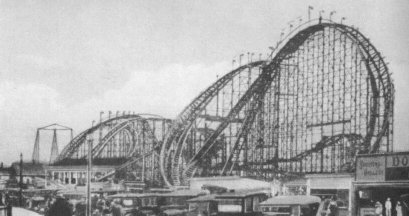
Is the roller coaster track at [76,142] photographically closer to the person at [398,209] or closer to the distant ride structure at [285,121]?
the distant ride structure at [285,121]

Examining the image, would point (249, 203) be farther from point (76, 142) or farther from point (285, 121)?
point (76, 142)

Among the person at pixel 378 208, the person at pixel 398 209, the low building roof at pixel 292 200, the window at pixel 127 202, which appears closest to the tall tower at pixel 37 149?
the window at pixel 127 202

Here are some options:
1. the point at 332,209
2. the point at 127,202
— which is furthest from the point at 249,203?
the point at 127,202

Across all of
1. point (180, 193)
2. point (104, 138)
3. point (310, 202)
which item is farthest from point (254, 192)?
point (104, 138)

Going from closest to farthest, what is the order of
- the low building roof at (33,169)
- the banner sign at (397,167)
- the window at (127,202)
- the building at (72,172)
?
the banner sign at (397,167)
the window at (127,202)
the building at (72,172)
the low building roof at (33,169)

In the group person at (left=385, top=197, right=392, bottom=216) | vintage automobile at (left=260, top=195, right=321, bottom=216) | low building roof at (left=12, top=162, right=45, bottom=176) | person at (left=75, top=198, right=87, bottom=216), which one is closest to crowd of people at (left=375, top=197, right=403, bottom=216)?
person at (left=385, top=197, right=392, bottom=216)

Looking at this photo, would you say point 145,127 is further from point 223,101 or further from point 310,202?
point 310,202
